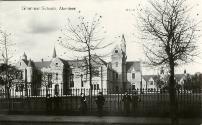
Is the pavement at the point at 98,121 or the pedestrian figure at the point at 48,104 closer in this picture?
Answer: the pavement at the point at 98,121

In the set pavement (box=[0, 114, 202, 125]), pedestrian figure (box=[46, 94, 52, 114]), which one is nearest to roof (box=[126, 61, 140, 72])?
pedestrian figure (box=[46, 94, 52, 114])

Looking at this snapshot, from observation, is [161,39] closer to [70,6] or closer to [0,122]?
[70,6]

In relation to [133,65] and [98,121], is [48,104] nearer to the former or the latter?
[98,121]

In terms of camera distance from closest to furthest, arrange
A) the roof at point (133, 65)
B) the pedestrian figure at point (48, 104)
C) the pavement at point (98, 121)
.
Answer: the pavement at point (98, 121), the pedestrian figure at point (48, 104), the roof at point (133, 65)

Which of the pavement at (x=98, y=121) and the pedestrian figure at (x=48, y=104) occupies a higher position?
the pedestrian figure at (x=48, y=104)

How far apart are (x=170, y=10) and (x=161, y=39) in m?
1.23

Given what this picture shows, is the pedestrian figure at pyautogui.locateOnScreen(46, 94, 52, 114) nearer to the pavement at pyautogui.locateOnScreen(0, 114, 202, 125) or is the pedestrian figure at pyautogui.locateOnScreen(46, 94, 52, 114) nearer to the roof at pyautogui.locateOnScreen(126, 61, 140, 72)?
the pavement at pyautogui.locateOnScreen(0, 114, 202, 125)

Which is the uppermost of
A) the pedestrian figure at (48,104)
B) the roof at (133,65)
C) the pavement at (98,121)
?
the roof at (133,65)

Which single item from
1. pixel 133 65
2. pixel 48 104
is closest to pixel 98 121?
pixel 48 104

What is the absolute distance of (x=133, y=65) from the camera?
235ft

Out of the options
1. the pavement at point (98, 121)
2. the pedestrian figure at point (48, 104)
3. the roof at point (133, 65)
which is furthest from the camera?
the roof at point (133, 65)

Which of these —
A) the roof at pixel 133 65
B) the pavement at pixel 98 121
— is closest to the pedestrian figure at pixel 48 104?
the pavement at pixel 98 121

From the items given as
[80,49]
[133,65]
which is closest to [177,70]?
[80,49]

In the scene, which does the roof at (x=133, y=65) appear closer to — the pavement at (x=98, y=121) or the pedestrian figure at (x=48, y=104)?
the pedestrian figure at (x=48, y=104)
